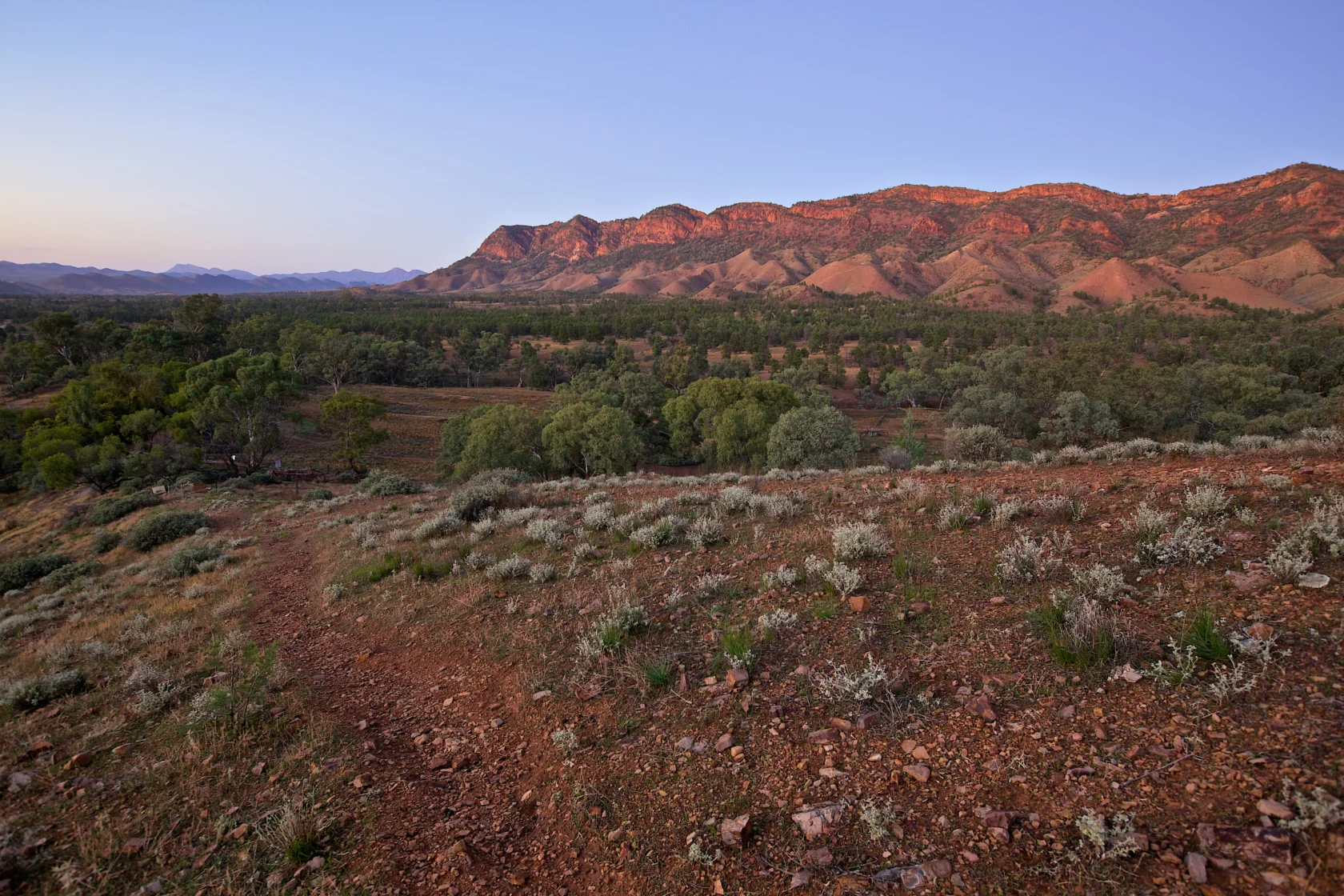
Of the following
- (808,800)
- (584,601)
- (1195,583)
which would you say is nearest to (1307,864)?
(808,800)

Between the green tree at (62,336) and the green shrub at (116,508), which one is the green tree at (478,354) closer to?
the green tree at (62,336)

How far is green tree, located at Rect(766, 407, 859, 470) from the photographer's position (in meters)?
28.6

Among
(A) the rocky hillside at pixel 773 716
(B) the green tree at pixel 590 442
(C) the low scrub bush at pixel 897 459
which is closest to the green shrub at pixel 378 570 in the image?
(A) the rocky hillside at pixel 773 716

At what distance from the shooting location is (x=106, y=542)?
1683 cm

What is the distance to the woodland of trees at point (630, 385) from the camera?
30.2 meters

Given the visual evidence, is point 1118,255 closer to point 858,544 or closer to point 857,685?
point 858,544

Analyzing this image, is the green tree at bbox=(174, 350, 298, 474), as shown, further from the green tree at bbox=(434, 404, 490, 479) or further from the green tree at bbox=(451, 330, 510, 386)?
the green tree at bbox=(451, 330, 510, 386)

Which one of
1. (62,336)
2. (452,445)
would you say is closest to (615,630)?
(452,445)

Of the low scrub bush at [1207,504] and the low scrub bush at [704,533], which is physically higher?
the low scrub bush at [1207,504]

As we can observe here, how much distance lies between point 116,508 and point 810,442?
28561 mm

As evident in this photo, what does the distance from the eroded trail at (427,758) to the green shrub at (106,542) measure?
1425cm

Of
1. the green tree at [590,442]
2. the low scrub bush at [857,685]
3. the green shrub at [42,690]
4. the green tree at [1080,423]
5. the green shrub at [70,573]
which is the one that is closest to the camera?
the low scrub bush at [857,685]

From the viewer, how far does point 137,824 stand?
4.07 m

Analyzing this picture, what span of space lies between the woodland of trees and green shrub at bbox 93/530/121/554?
463 inches
